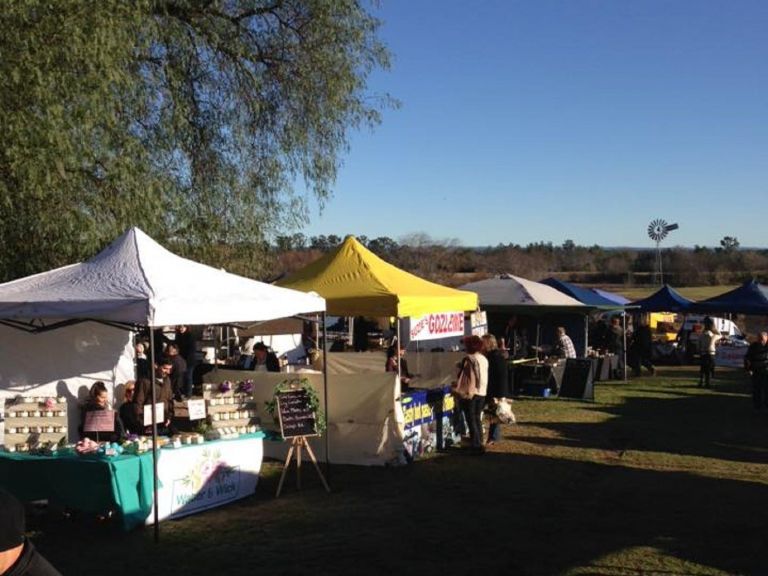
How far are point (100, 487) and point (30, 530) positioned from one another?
0.83 m

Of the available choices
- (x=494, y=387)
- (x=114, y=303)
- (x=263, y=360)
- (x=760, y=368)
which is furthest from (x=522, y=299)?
(x=114, y=303)

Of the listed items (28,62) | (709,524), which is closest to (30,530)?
(28,62)

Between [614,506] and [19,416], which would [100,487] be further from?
[614,506]

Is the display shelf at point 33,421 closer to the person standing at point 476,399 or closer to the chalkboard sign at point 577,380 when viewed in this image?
the person standing at point 476,399

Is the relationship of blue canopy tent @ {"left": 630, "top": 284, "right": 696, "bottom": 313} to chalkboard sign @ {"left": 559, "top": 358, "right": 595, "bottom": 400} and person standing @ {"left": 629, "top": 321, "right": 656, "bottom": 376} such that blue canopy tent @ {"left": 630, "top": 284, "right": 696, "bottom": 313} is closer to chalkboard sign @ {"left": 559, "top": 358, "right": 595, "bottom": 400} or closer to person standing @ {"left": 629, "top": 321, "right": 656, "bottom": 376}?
person standing @ {"left": 629, "top": 321, "right": 656, "bottom": 376}

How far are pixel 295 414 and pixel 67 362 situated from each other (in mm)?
2655

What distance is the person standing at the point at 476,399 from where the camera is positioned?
10039 millimetres

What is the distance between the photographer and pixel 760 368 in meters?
14.5

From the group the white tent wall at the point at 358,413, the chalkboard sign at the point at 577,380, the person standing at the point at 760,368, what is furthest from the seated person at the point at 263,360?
the person standing at the point at 760,368

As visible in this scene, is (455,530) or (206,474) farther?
(206,474)

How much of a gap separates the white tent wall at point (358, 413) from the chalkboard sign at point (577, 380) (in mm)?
7705

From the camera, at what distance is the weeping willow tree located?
901 centimetres

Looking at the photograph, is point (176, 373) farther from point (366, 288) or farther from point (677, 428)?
point (677, 428)

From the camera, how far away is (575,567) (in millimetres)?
5805
